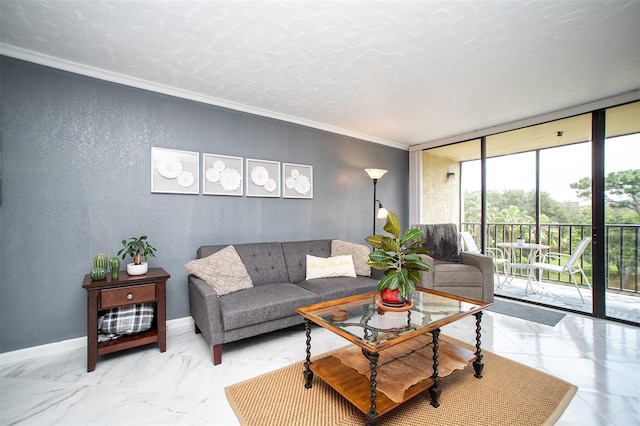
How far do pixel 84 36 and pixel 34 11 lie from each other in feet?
0.86

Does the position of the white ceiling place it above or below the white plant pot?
above

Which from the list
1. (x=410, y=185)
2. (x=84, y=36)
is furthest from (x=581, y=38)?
(x=84, y=36)

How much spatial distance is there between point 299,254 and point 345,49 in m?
2.14

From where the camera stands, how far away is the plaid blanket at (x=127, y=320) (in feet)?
7.11

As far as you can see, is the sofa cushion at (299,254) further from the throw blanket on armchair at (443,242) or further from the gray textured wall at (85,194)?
the throw blanket on armchair at (443,242)

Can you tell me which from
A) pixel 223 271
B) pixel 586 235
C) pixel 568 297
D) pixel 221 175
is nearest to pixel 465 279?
pixel 568 297

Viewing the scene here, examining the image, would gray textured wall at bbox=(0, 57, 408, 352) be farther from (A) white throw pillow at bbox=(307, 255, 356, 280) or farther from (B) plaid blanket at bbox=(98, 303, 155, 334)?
(A) white throw pillow at bbox=(307, 255, 356, 280)

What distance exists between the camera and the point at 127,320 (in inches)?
87.7

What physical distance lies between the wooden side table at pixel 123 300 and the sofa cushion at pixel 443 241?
3.29 metres

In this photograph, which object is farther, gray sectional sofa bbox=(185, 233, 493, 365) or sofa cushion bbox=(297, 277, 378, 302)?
sofa cushion bbox=(297, 277, 378, 302)

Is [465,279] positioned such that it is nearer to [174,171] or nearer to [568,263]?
[568,263]

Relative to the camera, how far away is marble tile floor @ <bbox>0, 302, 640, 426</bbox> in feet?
5.14

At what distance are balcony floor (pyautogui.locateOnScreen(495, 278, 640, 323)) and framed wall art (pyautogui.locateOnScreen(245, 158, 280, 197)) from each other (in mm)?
3614

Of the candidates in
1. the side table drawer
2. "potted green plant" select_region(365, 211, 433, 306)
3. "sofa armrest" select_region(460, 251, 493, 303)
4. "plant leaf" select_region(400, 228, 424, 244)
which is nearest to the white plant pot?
the side table drawer
